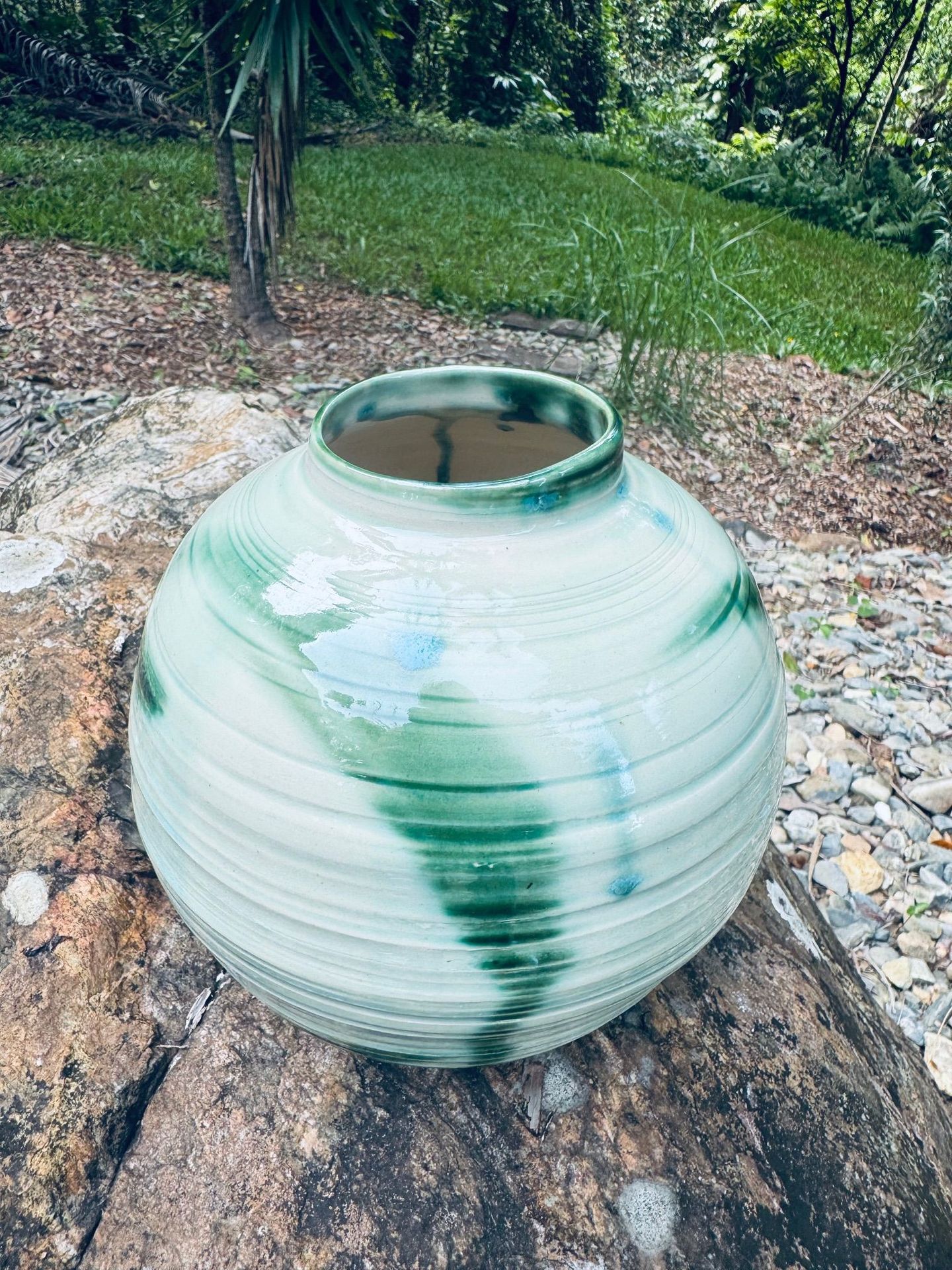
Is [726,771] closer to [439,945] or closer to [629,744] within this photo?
[629,744]

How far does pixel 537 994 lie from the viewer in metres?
1.04

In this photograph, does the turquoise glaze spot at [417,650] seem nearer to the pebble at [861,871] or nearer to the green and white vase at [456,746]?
the green and white vase at [456,746]

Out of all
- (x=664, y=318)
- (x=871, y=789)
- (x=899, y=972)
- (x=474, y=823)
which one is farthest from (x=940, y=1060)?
(x=664, y=318)

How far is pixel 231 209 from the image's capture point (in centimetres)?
434

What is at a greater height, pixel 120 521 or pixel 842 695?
pixel 120 521

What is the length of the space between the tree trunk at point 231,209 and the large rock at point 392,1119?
11.1 feet

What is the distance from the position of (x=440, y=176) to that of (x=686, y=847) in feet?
26.8

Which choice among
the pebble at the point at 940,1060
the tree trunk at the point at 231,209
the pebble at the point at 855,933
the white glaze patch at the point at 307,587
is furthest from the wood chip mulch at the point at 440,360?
the white glaze patch at the point at 307,587

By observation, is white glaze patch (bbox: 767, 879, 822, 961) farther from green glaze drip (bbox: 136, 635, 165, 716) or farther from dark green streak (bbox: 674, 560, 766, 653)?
green glaze drip (bbox: 136, 635, 165, 716)

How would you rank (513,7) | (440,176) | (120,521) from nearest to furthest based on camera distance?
(120,521)
(440,176)
(513,7)

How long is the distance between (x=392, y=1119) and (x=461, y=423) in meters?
0.98

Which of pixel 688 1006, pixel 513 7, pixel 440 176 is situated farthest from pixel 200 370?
pixel 513 7

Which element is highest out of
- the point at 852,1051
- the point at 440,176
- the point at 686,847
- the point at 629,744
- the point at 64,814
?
the point at 629,744

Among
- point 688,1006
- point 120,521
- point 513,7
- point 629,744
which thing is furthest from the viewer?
point 513,7
